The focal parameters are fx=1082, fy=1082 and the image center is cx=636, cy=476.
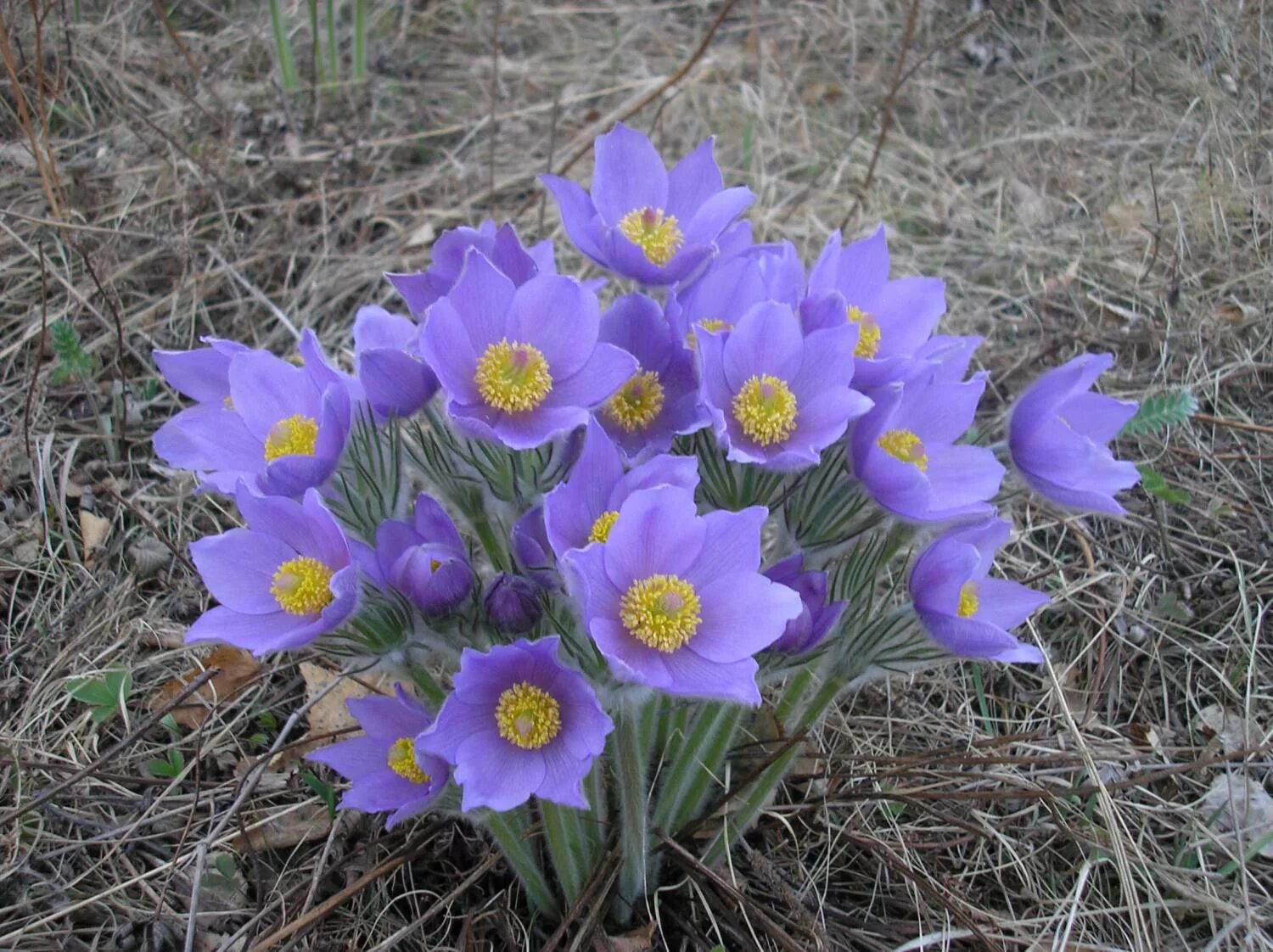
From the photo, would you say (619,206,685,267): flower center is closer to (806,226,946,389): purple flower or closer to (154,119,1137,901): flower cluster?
(154,119,1137,901): flower cluster

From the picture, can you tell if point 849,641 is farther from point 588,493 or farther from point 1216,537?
point 1216,537

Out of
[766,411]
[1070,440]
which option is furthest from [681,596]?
[1070,440]

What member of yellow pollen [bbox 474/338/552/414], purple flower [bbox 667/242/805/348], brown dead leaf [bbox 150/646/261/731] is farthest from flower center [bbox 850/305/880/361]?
brown dead leaf [bbox 150/646/261/731]

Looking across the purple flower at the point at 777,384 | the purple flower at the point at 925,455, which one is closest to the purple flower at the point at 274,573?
the purple flower at the point at 777,384

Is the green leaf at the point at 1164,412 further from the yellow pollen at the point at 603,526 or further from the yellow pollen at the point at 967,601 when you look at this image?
the yellow pollen at the point at 603,526

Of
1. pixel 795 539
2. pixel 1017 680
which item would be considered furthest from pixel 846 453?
pixel 1017 680

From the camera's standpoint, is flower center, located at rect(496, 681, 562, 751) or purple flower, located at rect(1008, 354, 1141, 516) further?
purple flower, located at rect(1008, 354, 1141, 516)

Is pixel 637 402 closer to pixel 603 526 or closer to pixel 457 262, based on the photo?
pixel 603 526
